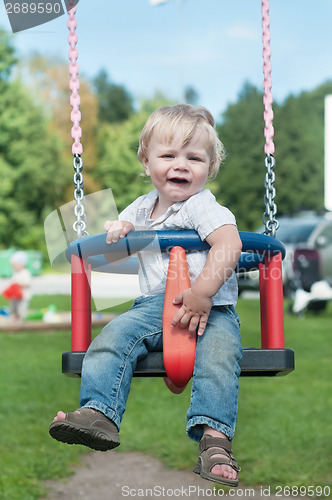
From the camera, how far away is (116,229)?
272 cm

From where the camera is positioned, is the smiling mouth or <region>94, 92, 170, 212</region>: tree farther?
<region>94, 92, 170, 212</region>: tree

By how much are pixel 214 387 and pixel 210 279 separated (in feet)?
1.24

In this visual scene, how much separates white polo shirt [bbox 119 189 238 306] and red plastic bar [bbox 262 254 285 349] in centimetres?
13

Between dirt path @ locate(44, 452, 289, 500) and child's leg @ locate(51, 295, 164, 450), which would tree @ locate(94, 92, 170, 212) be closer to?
dirt path @ locate(44, 452, 289, 500)

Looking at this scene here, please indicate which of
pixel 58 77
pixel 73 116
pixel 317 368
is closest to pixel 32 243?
pixel 58 77

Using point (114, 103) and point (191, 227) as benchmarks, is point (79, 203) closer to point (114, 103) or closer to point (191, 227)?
point (191, 227)

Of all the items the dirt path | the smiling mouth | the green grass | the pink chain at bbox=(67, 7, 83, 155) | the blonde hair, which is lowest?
the green grass

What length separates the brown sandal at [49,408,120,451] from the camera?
2.35m

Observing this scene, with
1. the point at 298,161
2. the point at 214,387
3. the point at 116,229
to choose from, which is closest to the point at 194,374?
the point at 214,387

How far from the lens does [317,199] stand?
148 ft

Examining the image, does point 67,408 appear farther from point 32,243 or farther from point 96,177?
point 96,177

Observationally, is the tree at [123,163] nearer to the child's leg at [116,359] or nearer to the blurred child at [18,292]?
the blurred child at [18,292]

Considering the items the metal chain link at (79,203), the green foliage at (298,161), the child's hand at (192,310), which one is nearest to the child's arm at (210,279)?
the child's hand at (192,310)

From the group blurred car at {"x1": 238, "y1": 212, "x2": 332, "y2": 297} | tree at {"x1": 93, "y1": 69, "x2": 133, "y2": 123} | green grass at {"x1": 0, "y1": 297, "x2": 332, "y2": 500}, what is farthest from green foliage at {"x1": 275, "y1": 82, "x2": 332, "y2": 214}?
green grass at {"x1": 0, "y1": 297, "x2": 332, "y2": 500}
